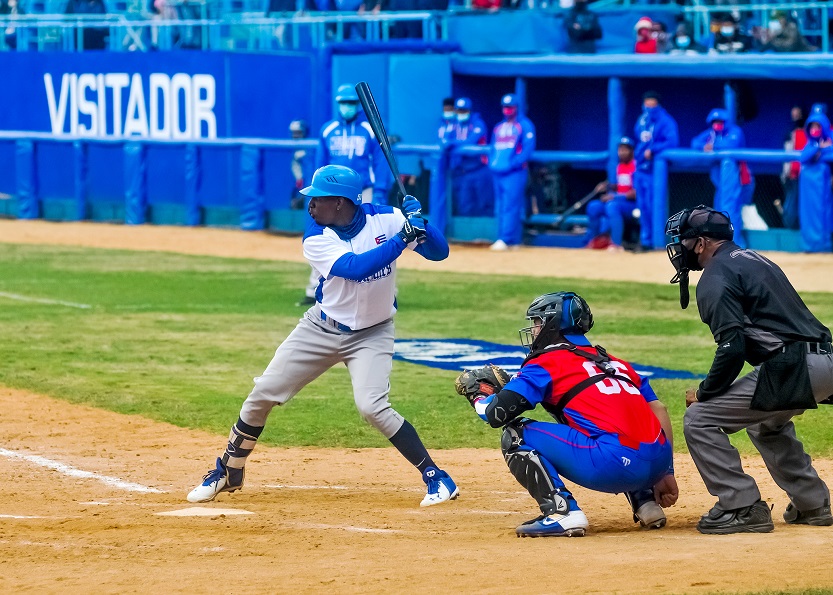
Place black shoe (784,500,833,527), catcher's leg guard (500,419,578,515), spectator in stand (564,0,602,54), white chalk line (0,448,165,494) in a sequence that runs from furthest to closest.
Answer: spectator in stand (564,0,602,54) → white chalk line (0,448,165,494) → black shoe (784,500,833,527) → catcher's leg guard (500,419,578,515)

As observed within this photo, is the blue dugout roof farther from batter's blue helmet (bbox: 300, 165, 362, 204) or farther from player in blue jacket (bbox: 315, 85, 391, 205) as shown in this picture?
batter's blue helmet (bbox: 300, 165, 362, 204)

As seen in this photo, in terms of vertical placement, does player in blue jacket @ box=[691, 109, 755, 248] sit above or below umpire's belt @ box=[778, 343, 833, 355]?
below

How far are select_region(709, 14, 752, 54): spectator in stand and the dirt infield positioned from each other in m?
13.2

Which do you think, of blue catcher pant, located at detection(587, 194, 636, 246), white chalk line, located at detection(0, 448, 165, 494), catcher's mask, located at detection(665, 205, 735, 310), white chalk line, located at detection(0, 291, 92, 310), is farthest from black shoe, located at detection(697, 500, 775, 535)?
blue catcher pant, located at detection(587, 194, 636, 246)

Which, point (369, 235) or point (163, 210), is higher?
point (369, 235)

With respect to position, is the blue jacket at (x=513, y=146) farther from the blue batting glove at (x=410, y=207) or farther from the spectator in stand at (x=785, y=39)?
the blue batting glove at (x=410, y=207)

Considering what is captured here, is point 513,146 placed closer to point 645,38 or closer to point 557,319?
point 645,38

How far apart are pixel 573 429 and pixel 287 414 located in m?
4.26

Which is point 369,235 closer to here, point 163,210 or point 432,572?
point 432,572

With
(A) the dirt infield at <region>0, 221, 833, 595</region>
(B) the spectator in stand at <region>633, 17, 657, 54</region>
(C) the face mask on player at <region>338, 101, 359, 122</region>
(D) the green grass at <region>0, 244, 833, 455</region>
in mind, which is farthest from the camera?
(B) the spectator in stand at <region>633, 17, 657, 54</region>

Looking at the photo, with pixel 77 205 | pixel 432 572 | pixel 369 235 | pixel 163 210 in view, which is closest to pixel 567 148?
pixel 163 210

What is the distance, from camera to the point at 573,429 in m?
6.30

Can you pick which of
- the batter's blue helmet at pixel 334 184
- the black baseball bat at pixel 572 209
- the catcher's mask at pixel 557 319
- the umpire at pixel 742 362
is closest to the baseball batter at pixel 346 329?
the batter's blue helmet at pixel 334 184

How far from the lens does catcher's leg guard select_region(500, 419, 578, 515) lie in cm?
629
